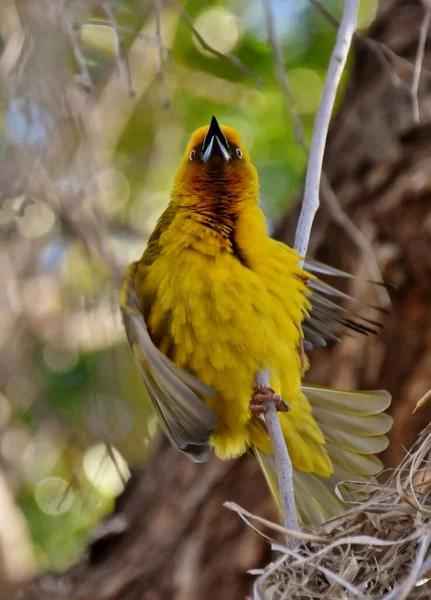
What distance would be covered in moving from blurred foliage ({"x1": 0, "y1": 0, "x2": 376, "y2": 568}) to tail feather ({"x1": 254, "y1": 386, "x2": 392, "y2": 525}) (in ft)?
1.92

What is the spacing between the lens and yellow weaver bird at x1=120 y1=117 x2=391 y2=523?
A: 2510 mm

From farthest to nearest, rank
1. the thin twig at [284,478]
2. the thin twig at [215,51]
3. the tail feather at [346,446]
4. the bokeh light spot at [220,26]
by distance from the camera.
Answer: the bokeh light spot at [220,26] < the tail feather at [346,446] < the thin twig at [215,51] < the thin twig at [284,478]

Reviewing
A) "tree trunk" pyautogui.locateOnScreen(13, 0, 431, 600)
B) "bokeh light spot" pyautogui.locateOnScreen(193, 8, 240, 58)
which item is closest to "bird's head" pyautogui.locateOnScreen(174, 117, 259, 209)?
"tree trunk" pyautogui.locateOnScreen(13, 0, 431, 600)

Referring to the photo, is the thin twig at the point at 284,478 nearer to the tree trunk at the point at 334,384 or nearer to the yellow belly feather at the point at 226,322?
the yellow belly feather at the point at 226,322

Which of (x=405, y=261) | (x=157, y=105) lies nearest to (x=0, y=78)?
(x=405, y=261)

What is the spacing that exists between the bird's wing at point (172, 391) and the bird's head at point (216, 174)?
372 mm

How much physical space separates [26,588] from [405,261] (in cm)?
219

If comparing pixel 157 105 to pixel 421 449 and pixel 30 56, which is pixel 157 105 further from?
pixel 421 449

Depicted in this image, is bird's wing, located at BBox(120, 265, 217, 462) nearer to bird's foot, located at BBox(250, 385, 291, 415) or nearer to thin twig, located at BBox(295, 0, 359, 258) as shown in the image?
bird's foot, located at BBox(250, 385, 291, 415)

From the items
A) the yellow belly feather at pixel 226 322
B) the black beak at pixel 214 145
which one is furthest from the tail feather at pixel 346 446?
the black beak at pixel 214 145

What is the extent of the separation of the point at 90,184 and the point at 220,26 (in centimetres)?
275

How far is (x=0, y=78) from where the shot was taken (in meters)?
3.36

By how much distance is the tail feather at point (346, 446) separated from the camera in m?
2.95

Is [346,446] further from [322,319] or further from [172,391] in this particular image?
[172,391]
